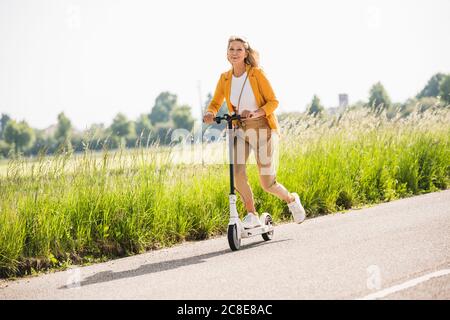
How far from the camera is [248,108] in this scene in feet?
24.1

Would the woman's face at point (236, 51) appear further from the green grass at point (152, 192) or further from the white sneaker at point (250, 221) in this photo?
the green grass at point (152, 192)

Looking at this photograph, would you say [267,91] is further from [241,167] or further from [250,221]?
[250,221]

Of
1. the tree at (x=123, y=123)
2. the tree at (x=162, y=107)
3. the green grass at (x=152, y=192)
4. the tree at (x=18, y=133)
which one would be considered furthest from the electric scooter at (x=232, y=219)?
the tree at (x=162, y=107)

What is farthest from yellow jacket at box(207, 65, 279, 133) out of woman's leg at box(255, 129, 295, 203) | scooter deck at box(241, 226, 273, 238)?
scooter deck at box(241, 226, 273, 238)

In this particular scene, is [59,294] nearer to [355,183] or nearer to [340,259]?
[340,259]

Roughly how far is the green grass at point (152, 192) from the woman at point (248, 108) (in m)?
1.18

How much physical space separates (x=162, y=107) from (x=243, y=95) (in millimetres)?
175045

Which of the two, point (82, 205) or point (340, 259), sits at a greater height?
point (82, 205)

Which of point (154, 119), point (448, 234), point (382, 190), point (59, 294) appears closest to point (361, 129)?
point (382, 190)

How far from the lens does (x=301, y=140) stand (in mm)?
11367

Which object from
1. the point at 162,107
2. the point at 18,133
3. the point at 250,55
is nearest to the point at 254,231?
the point at 250,55

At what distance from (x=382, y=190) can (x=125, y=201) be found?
5.37 meters

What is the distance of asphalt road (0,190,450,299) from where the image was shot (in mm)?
5219
